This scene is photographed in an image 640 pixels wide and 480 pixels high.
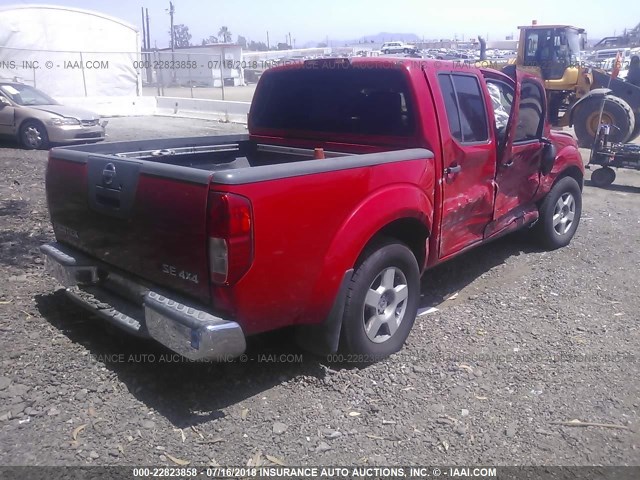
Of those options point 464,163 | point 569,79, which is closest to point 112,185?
point 464,163

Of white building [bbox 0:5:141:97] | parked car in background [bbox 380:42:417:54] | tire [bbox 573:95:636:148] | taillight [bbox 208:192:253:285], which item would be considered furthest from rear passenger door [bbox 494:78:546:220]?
white building [bbox 0:5:141:97]

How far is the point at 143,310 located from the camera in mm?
3342

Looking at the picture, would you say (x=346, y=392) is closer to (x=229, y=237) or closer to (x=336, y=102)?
(x=229, y=237)

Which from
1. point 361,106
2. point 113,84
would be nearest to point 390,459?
point 361,106

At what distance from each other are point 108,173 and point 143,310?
0.84 m

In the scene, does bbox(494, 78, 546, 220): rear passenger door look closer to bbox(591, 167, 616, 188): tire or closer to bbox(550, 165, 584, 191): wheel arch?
bbox(550, 165, 584, 191): wheel arch

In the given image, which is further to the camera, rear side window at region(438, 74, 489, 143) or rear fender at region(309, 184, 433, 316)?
rear side window at region(438, 74, 489, 143)

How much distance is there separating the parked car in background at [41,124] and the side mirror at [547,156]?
11.1 meters

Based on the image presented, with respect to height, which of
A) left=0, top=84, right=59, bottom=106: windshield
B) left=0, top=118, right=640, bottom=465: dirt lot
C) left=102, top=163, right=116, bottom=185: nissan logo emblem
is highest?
left=0, top=84, right=59, bottom=106: windshield

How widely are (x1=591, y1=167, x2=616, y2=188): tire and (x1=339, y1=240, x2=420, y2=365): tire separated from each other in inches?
305

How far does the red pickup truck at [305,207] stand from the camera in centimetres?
300

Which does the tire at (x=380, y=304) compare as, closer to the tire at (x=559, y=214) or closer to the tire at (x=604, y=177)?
the tire at (x=559, y=214)

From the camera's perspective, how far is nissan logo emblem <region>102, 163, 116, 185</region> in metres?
3.43

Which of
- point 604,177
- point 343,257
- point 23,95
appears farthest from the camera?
point 23,95
